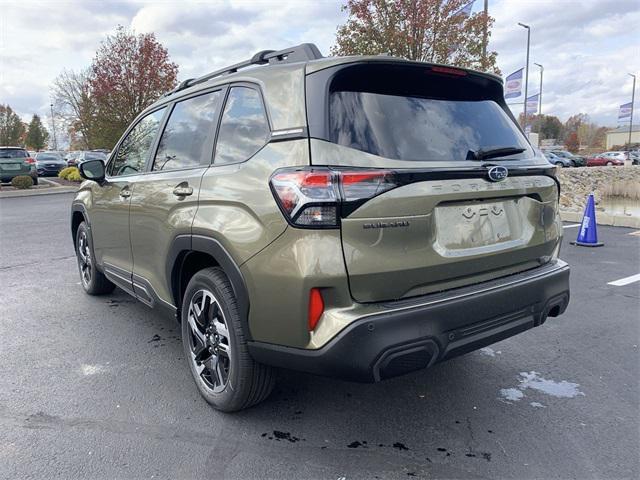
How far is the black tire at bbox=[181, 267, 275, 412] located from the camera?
8.68ft

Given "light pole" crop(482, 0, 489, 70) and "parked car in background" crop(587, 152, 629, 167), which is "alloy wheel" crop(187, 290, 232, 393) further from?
"parked car in background" crop(587, 152, 629, 167)

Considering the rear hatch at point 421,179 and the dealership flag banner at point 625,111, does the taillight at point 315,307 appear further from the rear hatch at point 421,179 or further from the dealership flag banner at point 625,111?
the dealership flag banner at point 625,111

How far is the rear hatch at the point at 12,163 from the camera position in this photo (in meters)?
20.9

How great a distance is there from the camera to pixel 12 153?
21312mm

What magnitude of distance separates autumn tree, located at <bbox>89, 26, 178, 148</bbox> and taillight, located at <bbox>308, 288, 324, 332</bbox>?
24456 millimetres

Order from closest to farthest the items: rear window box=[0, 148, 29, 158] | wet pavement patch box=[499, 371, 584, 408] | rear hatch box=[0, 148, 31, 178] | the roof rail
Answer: the roof rail
wet pavement patch box=[499, 371, 584, 408]
rear hatch box=[0, 148, 31, 178]
rear window box=[0, 148, 29, 158]

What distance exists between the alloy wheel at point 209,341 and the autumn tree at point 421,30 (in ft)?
48.2

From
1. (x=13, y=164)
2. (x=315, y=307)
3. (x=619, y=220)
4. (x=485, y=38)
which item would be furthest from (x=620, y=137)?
(x=315, y=307)

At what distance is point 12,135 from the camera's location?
6881cm

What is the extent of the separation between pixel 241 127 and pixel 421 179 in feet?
3.50

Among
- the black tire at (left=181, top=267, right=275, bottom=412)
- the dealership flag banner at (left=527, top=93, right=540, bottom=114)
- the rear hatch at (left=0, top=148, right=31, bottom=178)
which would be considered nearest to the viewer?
the black tire at (left=181, top=267, right=275, bottom=412)

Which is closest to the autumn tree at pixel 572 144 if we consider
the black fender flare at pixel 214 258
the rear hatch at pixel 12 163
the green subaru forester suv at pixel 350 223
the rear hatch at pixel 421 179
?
the rear hatch at pixel 12 163

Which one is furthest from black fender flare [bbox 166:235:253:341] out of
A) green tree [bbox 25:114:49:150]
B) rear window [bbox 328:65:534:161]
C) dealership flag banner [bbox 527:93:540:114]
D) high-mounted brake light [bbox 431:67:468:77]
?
green tree [bbox 25:114:49:150]

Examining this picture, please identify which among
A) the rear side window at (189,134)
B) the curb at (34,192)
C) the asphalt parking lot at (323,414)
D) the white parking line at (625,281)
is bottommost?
the white parking line at (625,281)
